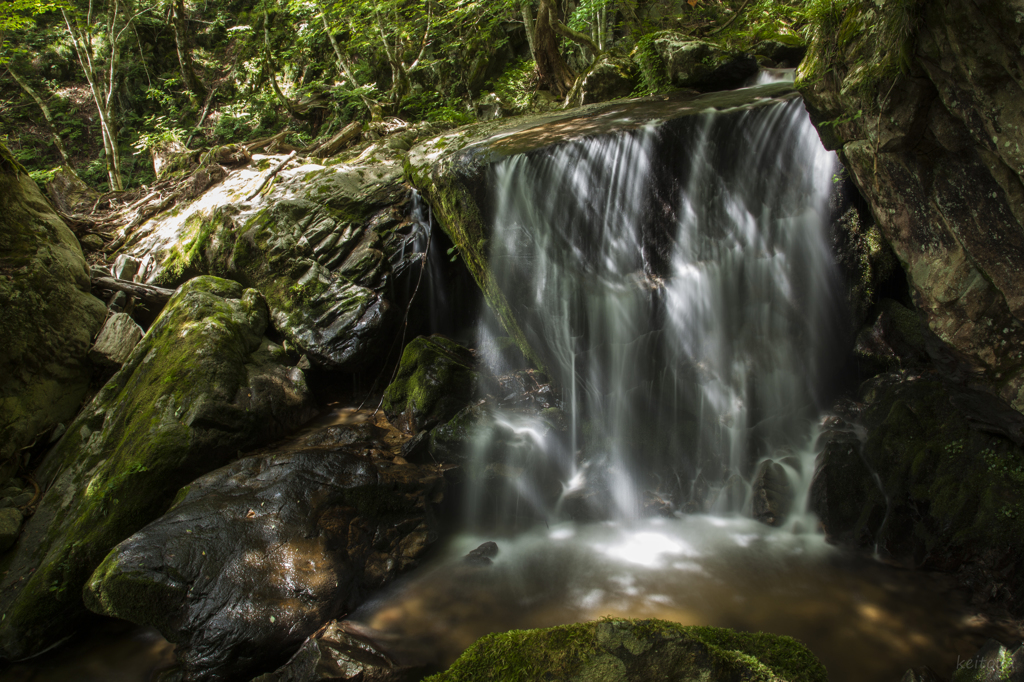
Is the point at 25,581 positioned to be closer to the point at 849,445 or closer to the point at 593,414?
the point at 593,414

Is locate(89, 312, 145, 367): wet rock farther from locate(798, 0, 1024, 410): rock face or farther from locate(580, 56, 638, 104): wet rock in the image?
locate(798, 0, 1024, 410): rock face

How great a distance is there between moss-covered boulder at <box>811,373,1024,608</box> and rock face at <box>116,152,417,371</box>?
227 inches

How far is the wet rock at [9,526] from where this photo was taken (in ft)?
16.3

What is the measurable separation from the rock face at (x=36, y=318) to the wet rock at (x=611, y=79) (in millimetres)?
8447

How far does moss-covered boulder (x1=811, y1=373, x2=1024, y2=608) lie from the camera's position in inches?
148

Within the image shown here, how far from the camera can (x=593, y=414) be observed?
624 cm

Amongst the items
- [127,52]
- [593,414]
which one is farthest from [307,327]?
[127,52]

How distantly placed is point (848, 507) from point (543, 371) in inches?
141

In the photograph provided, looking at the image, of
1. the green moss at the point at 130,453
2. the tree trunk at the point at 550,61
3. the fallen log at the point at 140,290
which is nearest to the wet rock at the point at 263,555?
the green moss at the point at 130,453

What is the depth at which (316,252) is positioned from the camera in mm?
7789

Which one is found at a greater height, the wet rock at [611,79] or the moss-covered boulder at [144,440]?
the wet rock at [611,79]

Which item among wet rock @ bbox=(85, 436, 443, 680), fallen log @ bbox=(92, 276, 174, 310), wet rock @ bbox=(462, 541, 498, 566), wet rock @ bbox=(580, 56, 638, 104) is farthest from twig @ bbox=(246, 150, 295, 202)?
wet rock @ bbox=(462, 541, 498, 566)

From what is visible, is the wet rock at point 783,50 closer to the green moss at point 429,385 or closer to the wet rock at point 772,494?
the wet rock at point 772,494

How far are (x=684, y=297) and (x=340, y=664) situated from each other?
182 inches
